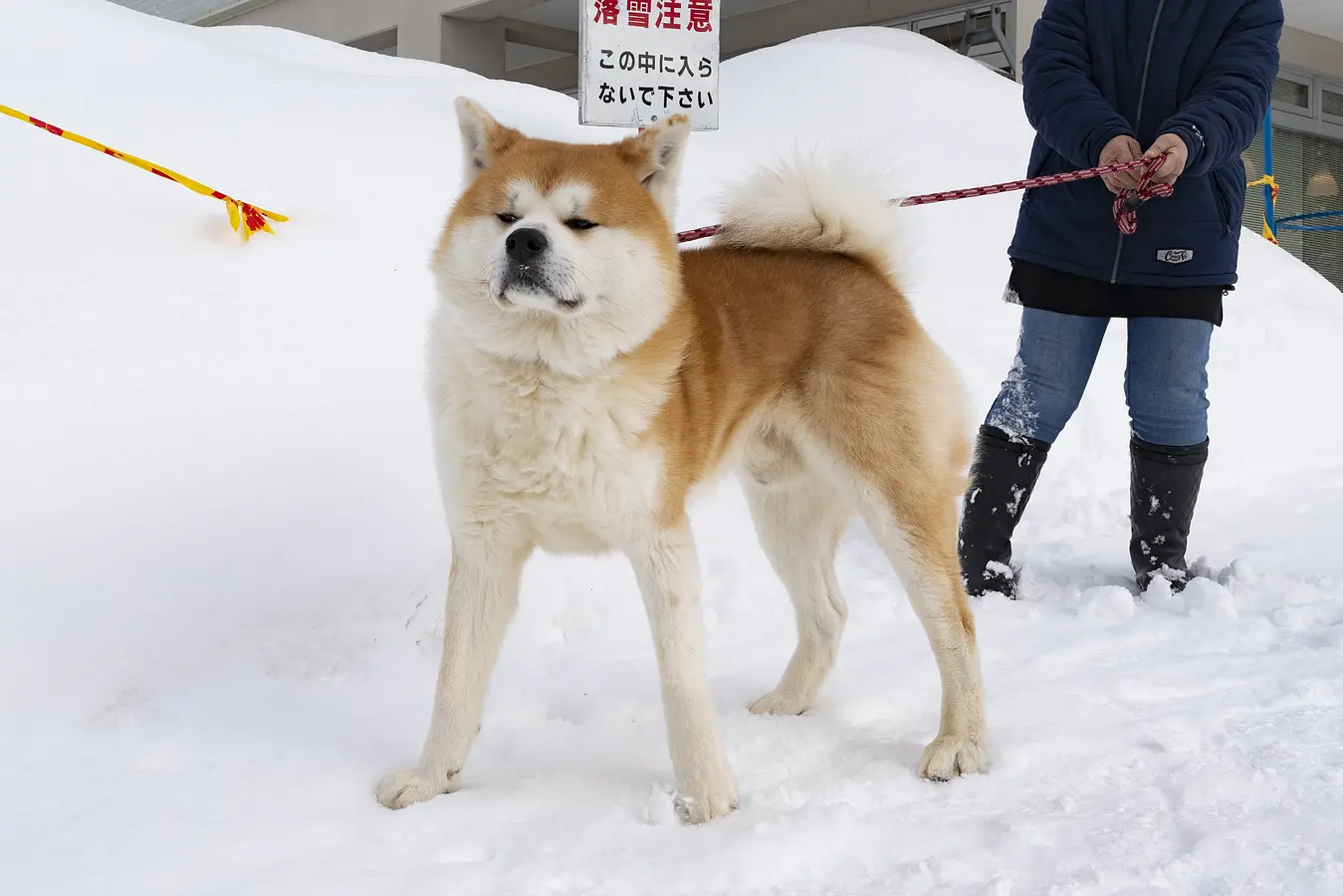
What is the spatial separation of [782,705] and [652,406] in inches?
36.2

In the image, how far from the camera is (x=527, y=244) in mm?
1967

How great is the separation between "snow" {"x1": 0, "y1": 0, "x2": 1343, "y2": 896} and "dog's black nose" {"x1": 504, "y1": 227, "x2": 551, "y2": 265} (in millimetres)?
1047

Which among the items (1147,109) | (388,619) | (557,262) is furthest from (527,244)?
(1147,109)

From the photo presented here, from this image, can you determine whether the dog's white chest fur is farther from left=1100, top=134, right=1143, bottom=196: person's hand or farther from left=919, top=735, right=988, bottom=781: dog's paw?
left=1100, top=134, right=1143, bottom=196: person's hand

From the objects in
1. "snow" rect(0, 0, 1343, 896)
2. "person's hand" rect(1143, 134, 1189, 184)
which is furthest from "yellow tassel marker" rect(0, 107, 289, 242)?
"person's hand" rect(1143, 134, 1189, 184)

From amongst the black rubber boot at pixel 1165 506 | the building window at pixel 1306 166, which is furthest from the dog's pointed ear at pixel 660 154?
the building window at pixel 1306 166

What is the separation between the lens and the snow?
1.90 m

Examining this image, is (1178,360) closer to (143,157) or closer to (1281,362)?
(1281,362)

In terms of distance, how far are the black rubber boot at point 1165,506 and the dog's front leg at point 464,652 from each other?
2.22 metres

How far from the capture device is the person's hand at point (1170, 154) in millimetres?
2973

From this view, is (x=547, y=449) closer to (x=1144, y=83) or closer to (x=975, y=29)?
(x=1144, y=83)

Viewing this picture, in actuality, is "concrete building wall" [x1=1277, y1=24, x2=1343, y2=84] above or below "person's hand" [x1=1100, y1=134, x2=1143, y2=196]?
above

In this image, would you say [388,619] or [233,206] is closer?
[388,619]

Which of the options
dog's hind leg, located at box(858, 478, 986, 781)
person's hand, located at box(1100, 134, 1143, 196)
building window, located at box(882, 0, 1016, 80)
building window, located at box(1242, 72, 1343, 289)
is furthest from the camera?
building window, located at box(1242, 72, 1343, 289)
